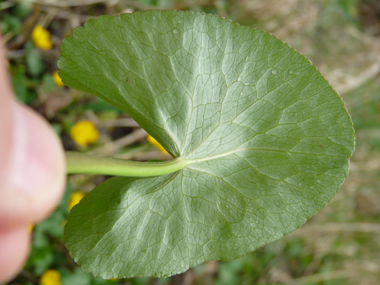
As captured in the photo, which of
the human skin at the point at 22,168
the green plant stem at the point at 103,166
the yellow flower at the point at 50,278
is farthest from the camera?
the yellow flower at the point at 50,278

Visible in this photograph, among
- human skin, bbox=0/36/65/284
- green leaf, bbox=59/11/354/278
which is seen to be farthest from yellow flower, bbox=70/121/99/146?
human skin, bbox=0/36/65/284

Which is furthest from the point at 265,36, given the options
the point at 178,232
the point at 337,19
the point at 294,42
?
the point at 337,19

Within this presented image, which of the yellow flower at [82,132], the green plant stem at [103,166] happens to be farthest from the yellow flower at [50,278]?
the green plant stem at [103,166]

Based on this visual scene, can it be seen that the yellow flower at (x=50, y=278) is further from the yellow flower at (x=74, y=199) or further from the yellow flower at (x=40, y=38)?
the yellow flower at (x=40, y=38)

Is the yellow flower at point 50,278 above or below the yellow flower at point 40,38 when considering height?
below

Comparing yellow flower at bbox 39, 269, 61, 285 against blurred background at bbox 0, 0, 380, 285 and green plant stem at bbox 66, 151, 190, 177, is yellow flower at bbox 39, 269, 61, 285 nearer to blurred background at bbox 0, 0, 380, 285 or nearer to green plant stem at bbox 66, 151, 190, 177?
blurred background at bbox 0, 0, 380, 285

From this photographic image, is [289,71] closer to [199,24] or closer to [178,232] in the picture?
[199,24]

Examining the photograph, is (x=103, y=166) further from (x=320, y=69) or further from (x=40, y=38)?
(x=320, y=69)
